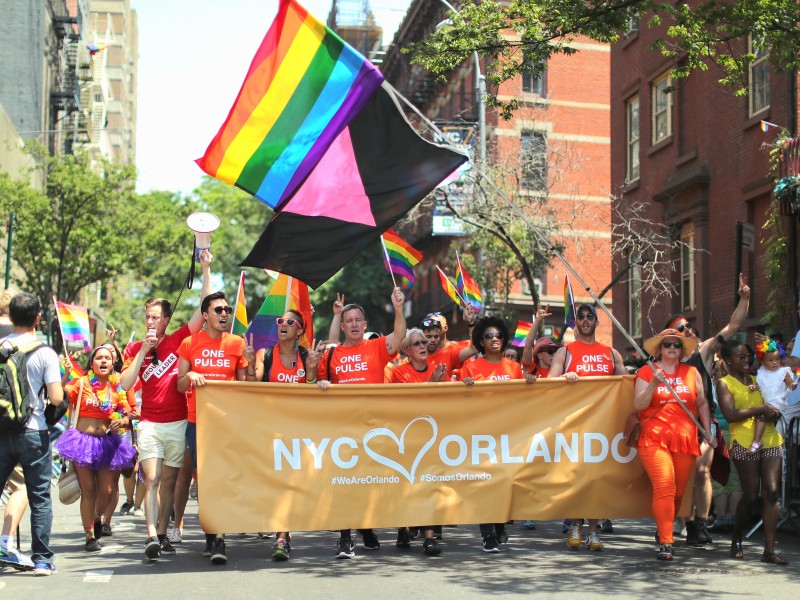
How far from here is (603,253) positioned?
127 feet

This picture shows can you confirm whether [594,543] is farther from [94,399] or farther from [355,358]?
[94,399]

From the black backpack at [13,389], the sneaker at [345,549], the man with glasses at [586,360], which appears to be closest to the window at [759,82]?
the man with glasses at [586,360]

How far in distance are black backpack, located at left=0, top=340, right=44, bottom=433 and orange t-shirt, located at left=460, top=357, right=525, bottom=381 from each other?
362 cm

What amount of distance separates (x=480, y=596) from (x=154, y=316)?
3.80m

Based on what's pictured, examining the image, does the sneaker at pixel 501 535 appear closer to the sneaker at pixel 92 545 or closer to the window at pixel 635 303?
the sneaker at pixel 92 545

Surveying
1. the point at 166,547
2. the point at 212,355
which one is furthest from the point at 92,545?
the point at 212,355

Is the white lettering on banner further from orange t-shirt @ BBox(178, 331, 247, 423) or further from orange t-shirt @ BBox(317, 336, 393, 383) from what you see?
orange t-shirt @ BBox(178, 331, 247, 423)

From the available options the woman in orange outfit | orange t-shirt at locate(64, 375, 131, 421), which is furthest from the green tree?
orange t-shirt at locate(64, 375, 131, 421)

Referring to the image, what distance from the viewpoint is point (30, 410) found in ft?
27.4

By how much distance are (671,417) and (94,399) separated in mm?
5179

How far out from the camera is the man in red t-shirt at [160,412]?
369 inches

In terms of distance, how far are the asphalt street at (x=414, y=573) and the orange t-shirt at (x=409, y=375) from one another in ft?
4.84

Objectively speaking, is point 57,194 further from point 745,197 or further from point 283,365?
point 283,365

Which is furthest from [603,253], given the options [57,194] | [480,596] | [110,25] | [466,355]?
[110,25]
